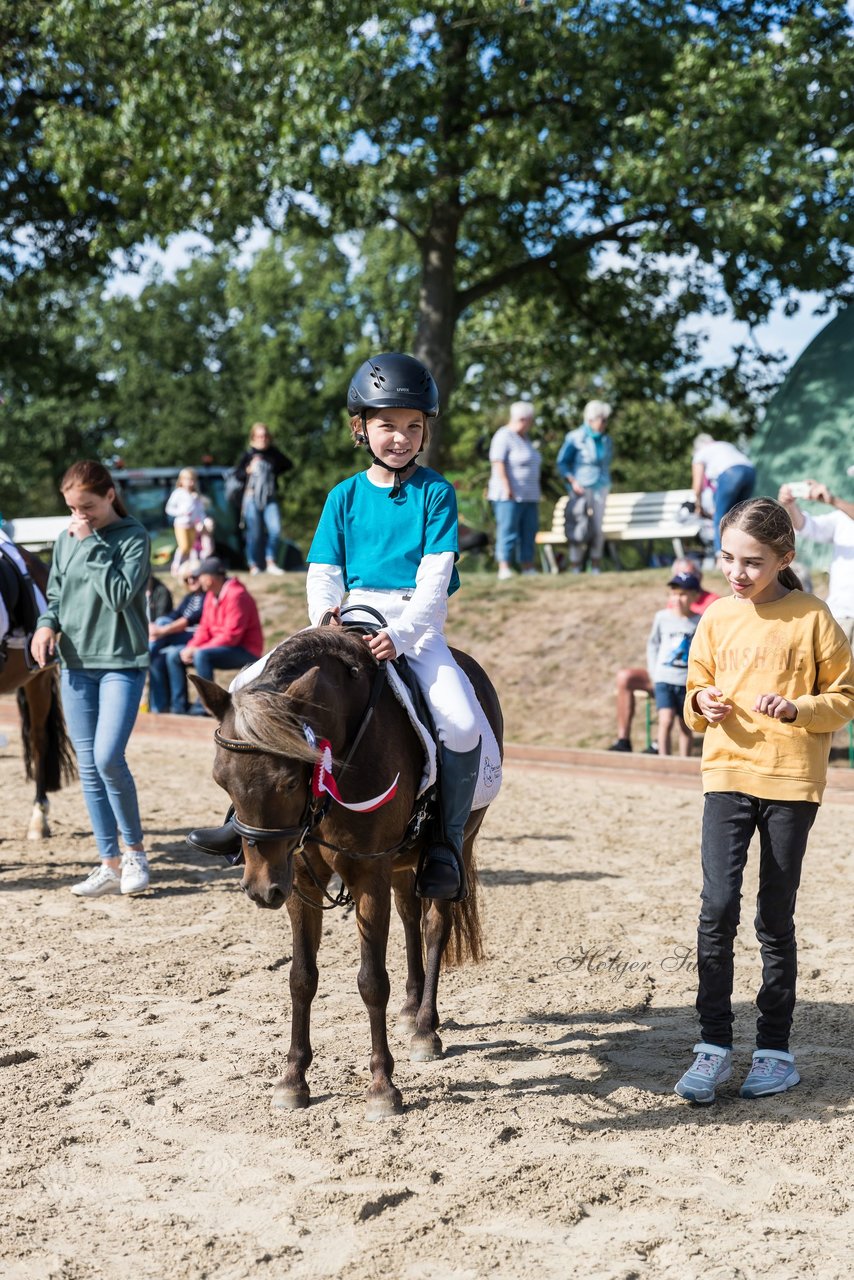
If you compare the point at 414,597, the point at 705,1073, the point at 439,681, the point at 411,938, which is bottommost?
the point at 705,1073

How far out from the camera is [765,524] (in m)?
4.26

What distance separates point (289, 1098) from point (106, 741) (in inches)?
125

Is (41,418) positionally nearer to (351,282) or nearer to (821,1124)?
(351,282)

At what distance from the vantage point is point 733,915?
4.32 m

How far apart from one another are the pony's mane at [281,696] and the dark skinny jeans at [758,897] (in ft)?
4.38

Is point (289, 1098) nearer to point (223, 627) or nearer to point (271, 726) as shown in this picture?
point (271, 726)

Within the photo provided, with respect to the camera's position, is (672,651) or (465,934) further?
(672,651)

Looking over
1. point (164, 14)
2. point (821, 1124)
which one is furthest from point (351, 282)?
point (821, 1124)

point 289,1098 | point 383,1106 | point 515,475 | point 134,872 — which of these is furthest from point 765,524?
point 515,475

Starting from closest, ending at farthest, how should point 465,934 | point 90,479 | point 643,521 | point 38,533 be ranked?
point 465,934 → point 90,479 → point 643,521 → point 38,533

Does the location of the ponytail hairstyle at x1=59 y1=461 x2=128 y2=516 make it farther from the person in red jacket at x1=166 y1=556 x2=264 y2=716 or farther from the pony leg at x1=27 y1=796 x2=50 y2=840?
the person in red jacket at x1=166 y1=556 x2=264 y2=716

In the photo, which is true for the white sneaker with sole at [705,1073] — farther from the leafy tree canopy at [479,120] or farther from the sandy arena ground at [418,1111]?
the leafy tree canopy at [479,120]

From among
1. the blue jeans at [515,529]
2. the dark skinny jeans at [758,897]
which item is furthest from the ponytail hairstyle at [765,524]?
the blue jeans at [515,529]

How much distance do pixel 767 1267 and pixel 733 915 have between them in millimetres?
1311
